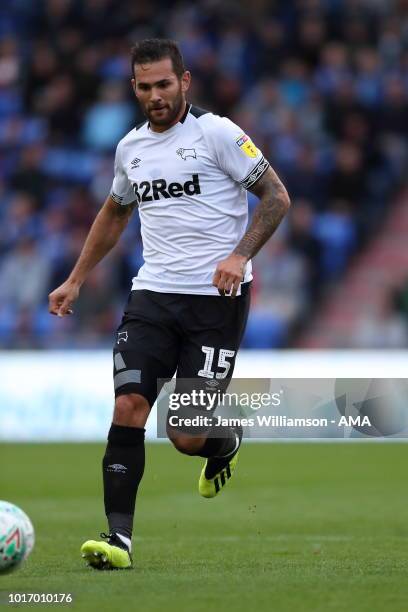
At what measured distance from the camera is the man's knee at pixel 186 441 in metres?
6.71

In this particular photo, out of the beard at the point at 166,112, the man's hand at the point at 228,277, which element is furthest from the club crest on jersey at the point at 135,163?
the man's hand at the point at 228,277

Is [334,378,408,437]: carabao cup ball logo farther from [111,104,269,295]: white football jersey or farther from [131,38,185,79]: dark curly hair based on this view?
[131,38,185,79]: dark curly hair

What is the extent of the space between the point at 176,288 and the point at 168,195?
0.47 meters

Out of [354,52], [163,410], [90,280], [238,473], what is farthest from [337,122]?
[163,410]

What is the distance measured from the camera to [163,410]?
6.93 metres

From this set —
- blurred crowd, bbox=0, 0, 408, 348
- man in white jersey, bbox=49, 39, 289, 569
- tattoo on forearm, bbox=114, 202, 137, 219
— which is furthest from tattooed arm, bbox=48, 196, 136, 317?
blurred crowd, bbox=0, 0, 408, 348

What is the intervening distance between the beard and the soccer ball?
213 cm

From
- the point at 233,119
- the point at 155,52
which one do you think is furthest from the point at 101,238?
the point at 233,119

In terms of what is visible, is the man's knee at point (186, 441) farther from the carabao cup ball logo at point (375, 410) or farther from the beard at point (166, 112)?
the beard at point (166, 112)

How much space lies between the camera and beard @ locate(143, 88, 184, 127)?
654 centimetres

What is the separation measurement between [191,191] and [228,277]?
647 mm

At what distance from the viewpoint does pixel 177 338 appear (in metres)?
6.68

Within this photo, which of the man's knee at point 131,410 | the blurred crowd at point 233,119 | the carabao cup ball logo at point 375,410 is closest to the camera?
the man's knee at point 131,410

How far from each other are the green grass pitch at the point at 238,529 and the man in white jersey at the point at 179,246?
2.14ft
